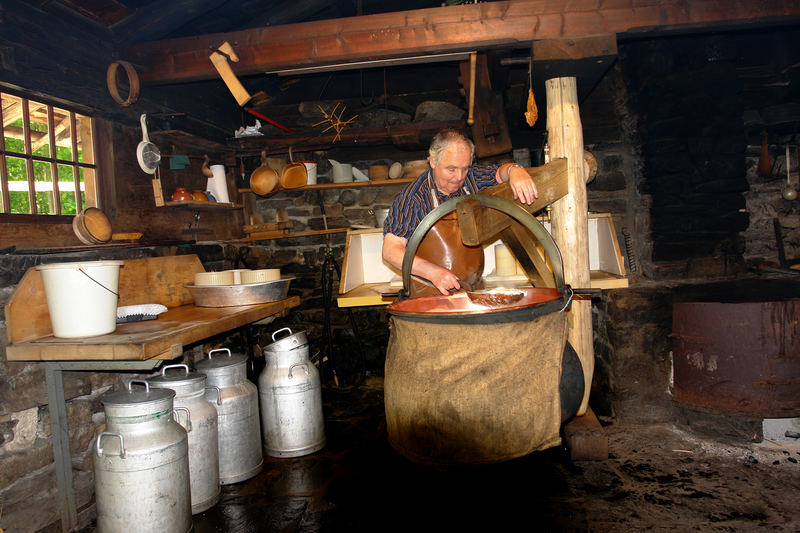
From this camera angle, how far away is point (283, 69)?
3.38m

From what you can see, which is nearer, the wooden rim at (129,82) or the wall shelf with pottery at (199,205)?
the wooden rim at (129,82)

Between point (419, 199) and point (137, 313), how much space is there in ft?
6.36

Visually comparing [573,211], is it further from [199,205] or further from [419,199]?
[199,205]

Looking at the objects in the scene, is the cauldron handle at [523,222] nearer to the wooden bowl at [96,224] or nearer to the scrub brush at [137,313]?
the scrub brush at [137,313]

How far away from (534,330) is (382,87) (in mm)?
4649

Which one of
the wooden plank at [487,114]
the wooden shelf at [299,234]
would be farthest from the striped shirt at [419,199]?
the wooden shelf at [299,234]

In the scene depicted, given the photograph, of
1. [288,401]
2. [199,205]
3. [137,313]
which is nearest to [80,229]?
[137,313]

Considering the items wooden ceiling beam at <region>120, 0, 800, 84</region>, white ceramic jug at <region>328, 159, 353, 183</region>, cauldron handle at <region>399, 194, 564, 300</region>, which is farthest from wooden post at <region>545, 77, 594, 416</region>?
white ceramic jug at <region>328, 159, 353, 183</region>

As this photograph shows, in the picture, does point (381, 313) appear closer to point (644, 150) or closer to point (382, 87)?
point (382, 87)

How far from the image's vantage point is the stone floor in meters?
2.51

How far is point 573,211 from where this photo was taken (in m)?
3.06

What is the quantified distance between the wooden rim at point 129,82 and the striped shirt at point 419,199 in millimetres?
2102

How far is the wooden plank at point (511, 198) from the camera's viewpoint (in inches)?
70.9

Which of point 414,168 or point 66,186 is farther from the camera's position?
point 414,168
